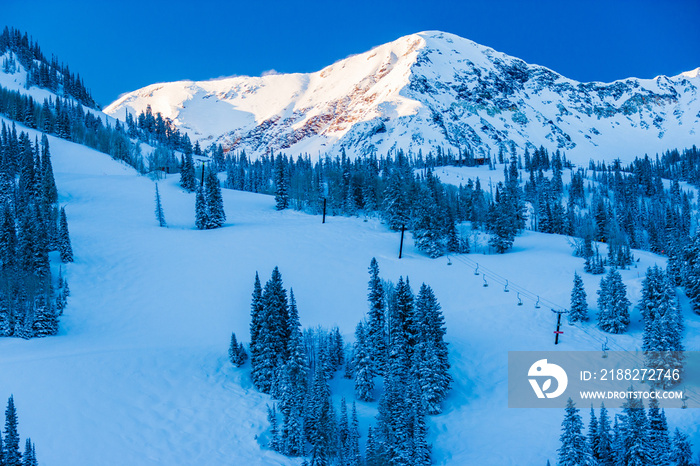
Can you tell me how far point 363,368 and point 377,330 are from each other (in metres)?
5.00

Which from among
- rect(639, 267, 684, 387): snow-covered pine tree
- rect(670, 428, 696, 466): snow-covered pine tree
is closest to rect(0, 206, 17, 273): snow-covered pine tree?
rect(670, 428, 696, 466): snow-covered pine tree

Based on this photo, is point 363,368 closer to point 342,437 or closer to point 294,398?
point 294,398

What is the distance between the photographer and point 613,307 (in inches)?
2078

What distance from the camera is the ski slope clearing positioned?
36.2 metres

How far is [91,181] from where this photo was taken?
10588 centimetres

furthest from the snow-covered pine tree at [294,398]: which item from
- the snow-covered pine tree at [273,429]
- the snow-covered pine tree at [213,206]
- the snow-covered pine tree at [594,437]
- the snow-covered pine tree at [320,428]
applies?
the snow-covered pine tree at [213,206]

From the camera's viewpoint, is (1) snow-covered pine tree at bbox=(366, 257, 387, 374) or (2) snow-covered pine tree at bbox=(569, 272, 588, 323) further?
(2) snow-covered pine tree at bbox=(569, 272, 588, 323)

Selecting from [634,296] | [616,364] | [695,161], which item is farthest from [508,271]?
[695,161]

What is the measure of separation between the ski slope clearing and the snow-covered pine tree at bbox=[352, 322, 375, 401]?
1.18 meters

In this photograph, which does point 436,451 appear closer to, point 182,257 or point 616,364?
point 616,364

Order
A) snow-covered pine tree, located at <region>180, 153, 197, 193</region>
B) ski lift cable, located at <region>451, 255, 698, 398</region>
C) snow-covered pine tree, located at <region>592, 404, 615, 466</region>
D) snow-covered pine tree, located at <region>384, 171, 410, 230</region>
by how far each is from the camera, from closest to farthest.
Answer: snow-covered pine tree, located at <region>592, 404, 615, 466</region>
ski lift cable, located at <region>451, 255, 698, 398</region>
snow-covered pine tree, located at <region>384, 171, 410, 230</region>
snow-covered pine tree, located at <region>180, 153, 197, 193</region>

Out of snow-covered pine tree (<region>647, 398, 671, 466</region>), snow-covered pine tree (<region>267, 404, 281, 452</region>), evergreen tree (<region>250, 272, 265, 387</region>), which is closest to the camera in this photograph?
snow-covered pine tree (<region>647, 398, 671, 466</region>)

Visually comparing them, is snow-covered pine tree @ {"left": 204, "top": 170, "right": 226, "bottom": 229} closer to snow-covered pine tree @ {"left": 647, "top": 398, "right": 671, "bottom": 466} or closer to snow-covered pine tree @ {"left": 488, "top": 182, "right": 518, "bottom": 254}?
snow-covered pine tree @ {"left": 488, "top": 182, "right": 518, "bottom": 254}

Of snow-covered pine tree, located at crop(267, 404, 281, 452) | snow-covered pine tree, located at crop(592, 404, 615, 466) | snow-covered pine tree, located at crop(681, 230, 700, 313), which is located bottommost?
snow-covered pine tree, located at crop(267, 404, 281, 452)
